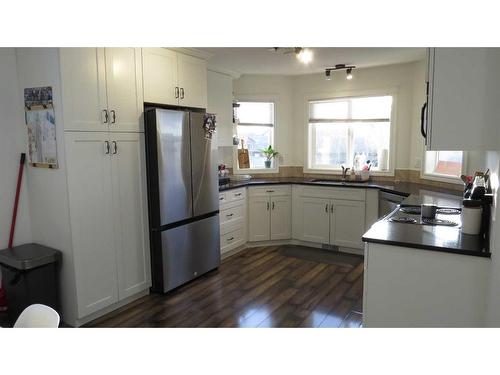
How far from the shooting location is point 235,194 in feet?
14.4

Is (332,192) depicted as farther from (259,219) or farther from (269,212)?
→ (259,219)

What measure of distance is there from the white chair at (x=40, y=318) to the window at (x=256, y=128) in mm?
4135

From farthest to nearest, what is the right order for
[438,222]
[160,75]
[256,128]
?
[256,128]
[160,75]
[438,222]

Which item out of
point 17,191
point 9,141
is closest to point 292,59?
point 9,141

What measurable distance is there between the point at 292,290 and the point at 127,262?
151 centimetres

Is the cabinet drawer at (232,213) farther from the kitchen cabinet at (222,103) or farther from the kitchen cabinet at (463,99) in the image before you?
the kitchen cabinet at (463,99)

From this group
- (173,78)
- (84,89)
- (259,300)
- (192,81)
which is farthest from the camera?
(192,81)

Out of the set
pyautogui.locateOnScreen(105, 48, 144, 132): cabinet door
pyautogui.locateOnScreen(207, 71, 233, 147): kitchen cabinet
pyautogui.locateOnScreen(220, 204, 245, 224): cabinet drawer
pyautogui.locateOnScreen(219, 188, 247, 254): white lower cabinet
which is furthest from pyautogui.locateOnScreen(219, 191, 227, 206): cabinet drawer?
pyautogui.locateOnScreen(105, 48, 144, 132): cabinet door

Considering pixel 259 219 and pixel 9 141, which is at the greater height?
pixel 9 141

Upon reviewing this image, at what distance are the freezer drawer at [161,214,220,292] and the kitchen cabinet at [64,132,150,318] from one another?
0.64ft

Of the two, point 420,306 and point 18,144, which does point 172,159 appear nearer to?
point 18,144

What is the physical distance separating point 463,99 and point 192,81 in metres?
2.61
